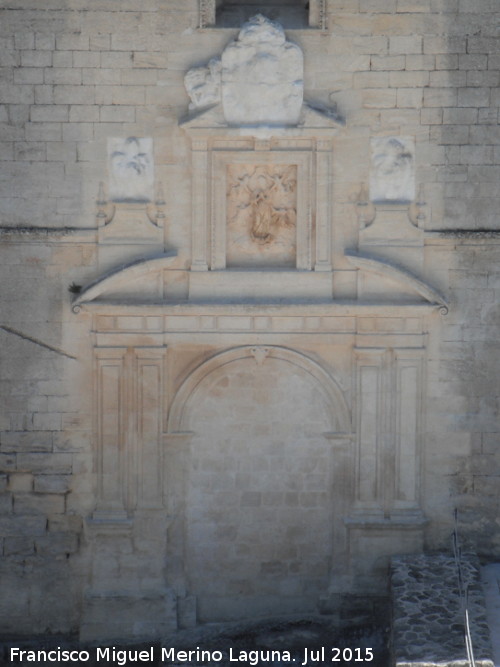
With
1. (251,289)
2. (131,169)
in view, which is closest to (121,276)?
(131,169)

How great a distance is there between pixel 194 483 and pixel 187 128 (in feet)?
13.5

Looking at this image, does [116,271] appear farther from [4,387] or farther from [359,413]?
[359,413]

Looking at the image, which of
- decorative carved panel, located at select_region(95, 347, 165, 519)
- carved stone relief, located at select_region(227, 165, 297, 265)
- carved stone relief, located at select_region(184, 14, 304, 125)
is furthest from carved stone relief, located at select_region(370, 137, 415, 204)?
decorative carved panel, located at select_region(95, 347, 165, 519)

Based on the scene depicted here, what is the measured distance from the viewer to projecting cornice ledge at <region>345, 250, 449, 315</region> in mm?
13016

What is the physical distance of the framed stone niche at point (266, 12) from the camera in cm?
1288

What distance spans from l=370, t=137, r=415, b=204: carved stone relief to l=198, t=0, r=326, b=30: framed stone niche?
152 centimetres

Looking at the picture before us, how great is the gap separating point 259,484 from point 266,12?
218 inches

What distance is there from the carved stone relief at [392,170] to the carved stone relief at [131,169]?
255 centimetres

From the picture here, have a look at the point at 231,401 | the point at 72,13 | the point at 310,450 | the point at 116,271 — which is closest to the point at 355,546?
the point at 310,450

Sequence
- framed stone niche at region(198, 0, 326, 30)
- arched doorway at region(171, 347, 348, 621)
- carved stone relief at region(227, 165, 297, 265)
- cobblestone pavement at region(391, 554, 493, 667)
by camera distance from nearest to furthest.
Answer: cobblestone pavement at region(391, 554, 493, 667) → framed stone niche at region(198, 0, 326, 30) → carved stone relief at region(227, 165, 297, 265) → arched doorway at region(171, 347, 348, 621)

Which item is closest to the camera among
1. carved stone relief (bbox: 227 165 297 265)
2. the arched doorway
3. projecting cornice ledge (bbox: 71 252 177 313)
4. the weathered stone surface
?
the weathered stone surface

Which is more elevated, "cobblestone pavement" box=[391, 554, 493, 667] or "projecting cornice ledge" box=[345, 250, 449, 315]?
"projecting cornice ledge" box=[345, 250, 449, 315]

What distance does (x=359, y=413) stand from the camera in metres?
13.3

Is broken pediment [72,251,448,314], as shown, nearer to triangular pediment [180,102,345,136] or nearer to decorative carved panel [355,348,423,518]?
decorative carved panel [355,348,423,518]
